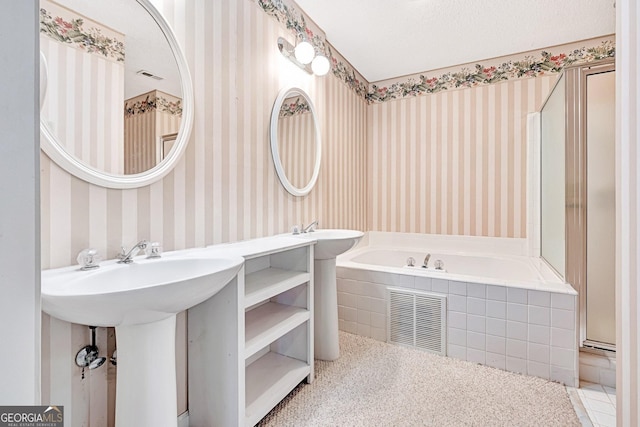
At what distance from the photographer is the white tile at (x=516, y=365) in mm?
1797

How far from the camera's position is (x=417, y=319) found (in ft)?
6.89

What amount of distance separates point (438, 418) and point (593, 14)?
2855 mm

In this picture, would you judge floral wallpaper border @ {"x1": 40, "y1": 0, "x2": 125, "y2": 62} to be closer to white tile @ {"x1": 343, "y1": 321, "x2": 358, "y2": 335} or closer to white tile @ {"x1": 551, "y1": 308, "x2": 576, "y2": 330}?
white tile @ {"x1": 343, "y1": 321, "x2": 358, "y2": 335}

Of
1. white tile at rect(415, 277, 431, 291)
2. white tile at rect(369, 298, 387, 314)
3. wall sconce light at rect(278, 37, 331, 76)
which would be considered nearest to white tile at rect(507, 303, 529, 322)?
white tile at rect(415, 277, 431, 291)

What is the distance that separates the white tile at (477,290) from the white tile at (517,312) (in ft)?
0.48

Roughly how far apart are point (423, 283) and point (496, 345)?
56 centimetres

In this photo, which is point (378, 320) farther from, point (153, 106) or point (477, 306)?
point (153, 106)

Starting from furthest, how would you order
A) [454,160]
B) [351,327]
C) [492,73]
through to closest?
[454,160]
[492,73]
[351,327]

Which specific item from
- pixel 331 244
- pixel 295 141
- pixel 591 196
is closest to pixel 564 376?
pixel 591 196

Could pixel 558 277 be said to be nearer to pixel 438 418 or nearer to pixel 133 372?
pixel 438 418

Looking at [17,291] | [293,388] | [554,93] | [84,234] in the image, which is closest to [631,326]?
[17,291]

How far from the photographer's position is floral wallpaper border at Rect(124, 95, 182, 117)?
1155mm

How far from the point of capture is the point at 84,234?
3.34 feet

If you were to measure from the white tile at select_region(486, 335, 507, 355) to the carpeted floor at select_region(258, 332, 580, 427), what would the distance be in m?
0.12
